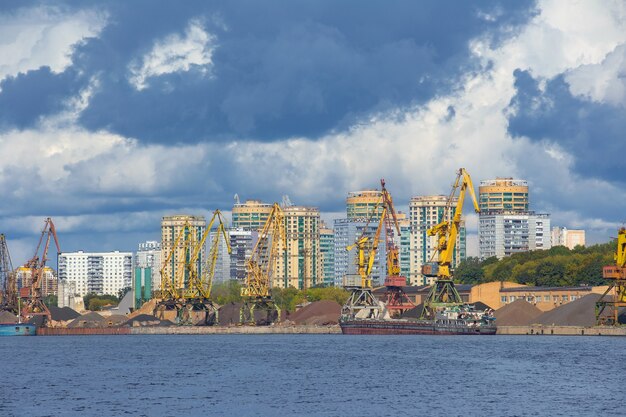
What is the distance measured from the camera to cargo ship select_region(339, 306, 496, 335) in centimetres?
16673

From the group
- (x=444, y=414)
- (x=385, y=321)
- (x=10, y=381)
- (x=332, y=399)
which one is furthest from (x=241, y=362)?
(x=385, y=321)

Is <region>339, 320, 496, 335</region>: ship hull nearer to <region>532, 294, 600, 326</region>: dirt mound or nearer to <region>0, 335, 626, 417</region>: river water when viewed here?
<region>532, 294, 600, 326</region>: dirt mound

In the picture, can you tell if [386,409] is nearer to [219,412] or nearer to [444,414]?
[444,414]

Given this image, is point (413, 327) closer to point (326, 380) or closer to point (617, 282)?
point (617, 282)

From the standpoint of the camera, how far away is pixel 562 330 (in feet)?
538

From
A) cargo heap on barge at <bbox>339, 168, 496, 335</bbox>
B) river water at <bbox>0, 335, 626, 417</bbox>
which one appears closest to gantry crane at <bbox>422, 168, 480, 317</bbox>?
cargo heap on barge at <bbox>339, 168, 496, 335</bbox>

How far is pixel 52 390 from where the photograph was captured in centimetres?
8712

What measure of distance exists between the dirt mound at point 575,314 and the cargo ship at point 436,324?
26.0 feet

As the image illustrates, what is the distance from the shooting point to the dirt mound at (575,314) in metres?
167

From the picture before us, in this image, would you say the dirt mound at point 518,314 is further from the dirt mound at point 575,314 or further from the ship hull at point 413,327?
the ship hull at point 413,327

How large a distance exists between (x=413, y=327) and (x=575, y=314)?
22310 millimetres

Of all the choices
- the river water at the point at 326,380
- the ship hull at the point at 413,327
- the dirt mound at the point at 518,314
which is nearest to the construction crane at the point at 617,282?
the ship hull at the point at 413,327

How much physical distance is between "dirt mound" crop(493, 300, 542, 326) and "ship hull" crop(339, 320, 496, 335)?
11388mm

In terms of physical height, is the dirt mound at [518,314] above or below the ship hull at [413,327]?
above
